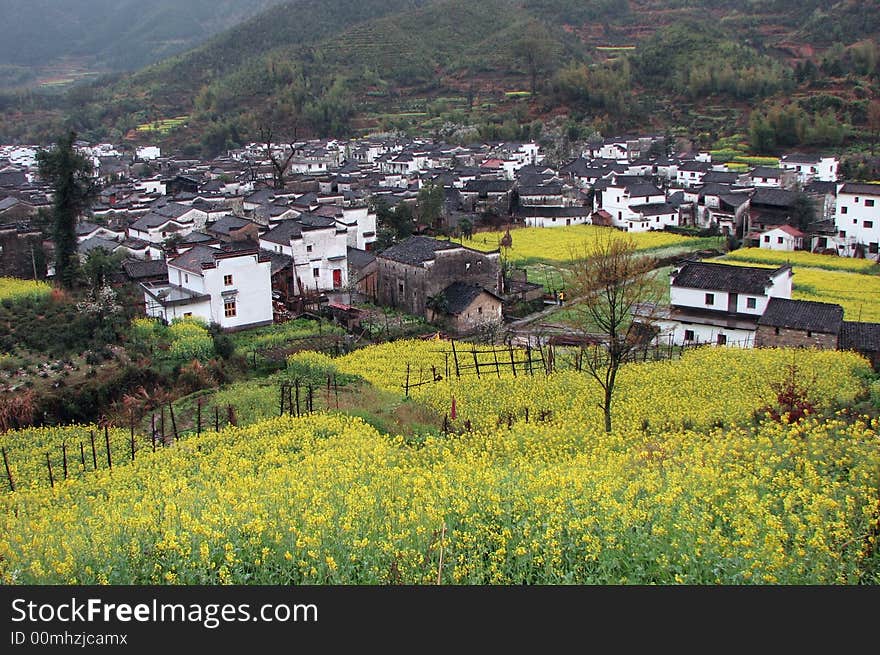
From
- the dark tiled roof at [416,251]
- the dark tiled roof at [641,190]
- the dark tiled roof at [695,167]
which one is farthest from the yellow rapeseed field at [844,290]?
the dark tiled roof at [695,167]

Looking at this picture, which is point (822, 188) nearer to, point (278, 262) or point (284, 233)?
point (284, 233)

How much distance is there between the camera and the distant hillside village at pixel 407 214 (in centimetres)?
2889

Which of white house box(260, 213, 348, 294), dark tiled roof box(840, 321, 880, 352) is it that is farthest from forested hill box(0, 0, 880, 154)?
white house box(260, 213, 348, 294)

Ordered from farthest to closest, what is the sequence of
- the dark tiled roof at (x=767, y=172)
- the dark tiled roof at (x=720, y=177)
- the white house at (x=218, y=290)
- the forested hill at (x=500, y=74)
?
the forested hill at (x=500, y=74) → the dark tiled roof at (x=720, y=177) → the dark tiled roof at (x=767, y=172) → the white house at (x=218, y=290)

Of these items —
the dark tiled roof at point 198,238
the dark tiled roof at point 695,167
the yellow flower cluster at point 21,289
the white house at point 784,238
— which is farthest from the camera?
the dark tiled roof at point 695,167

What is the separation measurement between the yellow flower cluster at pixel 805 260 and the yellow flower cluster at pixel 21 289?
31.1 meters

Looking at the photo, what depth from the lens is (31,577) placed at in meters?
9.08

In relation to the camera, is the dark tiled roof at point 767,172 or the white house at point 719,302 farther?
the dark tiled roof at point 767,172

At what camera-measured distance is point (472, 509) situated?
1067 cm

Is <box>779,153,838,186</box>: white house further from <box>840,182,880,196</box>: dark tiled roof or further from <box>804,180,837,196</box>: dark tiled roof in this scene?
<box>840,182,880,196</box>: dark tiled roof

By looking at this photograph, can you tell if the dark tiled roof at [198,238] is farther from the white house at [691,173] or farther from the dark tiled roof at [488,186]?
the white house at [691,173]

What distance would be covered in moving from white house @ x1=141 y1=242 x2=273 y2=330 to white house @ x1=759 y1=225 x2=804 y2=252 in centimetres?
2875

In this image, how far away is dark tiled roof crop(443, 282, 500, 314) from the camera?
30.5 metres

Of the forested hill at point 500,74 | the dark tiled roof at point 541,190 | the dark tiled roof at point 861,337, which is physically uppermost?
the forested hill at point 500,74
